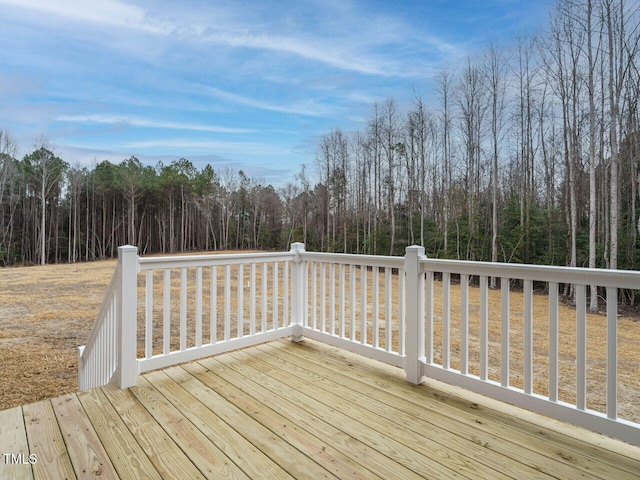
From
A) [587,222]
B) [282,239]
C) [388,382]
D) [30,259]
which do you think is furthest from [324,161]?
[30,259]

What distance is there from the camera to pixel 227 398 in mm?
2172

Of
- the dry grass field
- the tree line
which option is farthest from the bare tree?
the dry grass field

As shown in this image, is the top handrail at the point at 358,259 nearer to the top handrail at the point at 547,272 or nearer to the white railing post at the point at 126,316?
the top handrail at the point at 547,272

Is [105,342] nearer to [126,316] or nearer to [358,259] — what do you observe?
[126,316]

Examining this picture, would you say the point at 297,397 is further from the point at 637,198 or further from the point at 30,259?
the point at 30,259

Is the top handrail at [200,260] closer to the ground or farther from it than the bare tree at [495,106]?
closer to the ground

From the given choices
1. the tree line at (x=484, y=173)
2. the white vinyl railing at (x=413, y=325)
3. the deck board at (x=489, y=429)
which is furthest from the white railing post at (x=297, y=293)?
the tree line at (x=484, y=173)

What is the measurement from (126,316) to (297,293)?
1528 mm

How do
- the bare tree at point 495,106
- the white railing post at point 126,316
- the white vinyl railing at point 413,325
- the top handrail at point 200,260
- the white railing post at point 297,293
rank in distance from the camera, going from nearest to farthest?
the white vinyl railing at point 413,325 < the white railing post at point 126,316 < the top handrail at point 200,260 < the white railing post at point 297,293 < the bare tree at point 495,106

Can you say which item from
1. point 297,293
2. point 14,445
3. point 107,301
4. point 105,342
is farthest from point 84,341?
point 14,445

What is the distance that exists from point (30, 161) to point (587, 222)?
94.6 ft

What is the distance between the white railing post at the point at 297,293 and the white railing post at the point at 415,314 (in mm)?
1234

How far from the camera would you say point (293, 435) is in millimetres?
1760

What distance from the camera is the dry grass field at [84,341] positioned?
14.0ft
